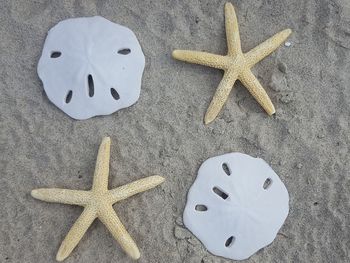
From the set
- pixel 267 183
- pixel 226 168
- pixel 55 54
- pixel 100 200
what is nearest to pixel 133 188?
pixel 100 200

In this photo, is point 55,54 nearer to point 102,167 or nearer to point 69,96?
point 69,96

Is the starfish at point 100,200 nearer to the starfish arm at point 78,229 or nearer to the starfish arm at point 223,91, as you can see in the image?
the starfish arm at point 78,229

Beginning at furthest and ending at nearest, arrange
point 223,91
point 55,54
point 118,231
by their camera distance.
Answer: point 55,54, point 223,91, point 118,231

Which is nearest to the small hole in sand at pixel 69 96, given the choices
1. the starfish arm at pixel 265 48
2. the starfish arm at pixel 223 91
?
the starfish arm at pixel 223 91

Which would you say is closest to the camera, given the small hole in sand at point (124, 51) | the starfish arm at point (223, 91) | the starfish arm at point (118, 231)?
the starfish arm at point (118, 231)

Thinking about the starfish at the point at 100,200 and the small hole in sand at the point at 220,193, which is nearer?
the starfish at the point at 100,200

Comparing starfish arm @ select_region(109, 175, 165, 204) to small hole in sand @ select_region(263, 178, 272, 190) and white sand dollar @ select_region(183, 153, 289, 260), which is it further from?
small hole in sand @ select_region(263, 178, 272, 190)
